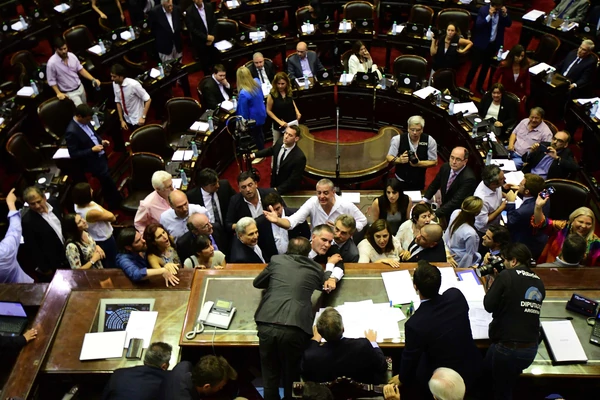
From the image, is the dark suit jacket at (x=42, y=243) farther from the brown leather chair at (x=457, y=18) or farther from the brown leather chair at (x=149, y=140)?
the brown leather chair at (x=457, y=18)

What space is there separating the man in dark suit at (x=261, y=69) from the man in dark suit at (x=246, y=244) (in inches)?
132

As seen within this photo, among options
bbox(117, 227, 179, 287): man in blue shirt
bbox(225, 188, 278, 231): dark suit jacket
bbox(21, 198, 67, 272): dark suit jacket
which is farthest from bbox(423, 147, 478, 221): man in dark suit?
→ bbox(21, 198, 67, 272): dark suit jacket

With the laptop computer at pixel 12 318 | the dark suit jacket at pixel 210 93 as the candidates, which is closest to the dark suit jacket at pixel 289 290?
the laptop computer at pixel 12 318

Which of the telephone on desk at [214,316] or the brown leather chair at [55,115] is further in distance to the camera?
the brown leather chair at [55,115]

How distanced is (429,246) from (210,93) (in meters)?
4.08

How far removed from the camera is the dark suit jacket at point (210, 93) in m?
7.18

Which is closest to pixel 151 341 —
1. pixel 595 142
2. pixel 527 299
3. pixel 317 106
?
pixel 527 299

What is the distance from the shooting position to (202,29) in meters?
8.27

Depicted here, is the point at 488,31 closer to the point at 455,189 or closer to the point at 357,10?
the point at 357,10

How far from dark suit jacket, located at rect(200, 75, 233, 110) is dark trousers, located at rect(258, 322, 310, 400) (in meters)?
4.41

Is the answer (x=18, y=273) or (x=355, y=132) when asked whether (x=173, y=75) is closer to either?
(x=355, y=132)

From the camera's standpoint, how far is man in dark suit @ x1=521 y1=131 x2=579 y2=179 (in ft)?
19.4

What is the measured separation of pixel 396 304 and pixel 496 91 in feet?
13.0

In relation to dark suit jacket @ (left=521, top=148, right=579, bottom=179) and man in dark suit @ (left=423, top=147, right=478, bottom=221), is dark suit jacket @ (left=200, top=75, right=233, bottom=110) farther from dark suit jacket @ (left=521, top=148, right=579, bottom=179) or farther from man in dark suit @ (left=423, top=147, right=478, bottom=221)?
dark suit jacket @ (left=521, top=148, right=579, bottom=179)
